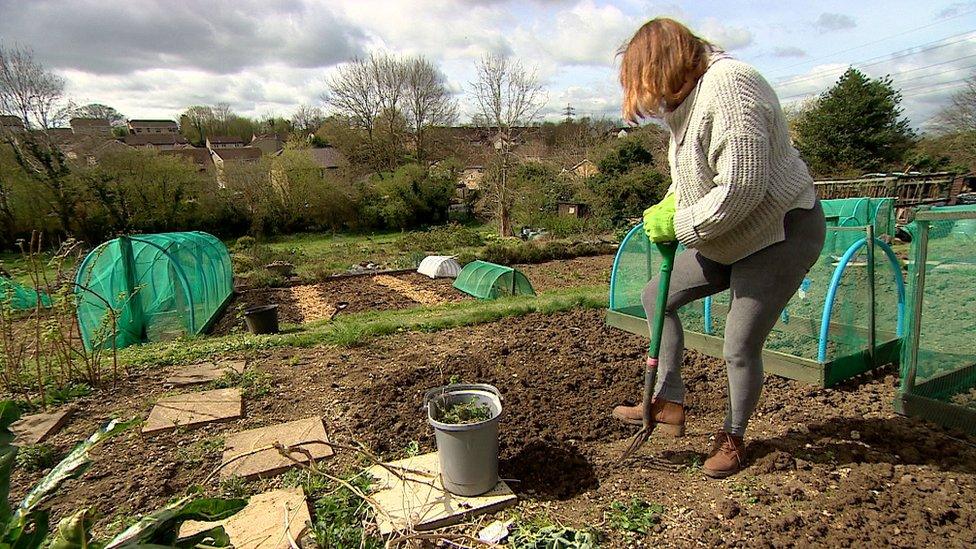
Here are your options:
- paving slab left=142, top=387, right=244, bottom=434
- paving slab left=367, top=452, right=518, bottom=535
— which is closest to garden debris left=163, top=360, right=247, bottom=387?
paving slab left=142, top=387, right=244, bottom=434

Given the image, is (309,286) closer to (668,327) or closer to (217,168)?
(668,327)

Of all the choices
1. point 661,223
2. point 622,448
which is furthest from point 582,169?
point 661,223

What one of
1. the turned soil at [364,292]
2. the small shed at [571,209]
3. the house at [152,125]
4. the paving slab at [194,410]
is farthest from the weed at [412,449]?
the house at [152,125]

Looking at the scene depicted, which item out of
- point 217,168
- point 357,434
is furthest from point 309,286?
point 217,168

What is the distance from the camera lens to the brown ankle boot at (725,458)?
224 cm

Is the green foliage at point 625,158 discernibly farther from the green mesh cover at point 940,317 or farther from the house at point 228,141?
the house at point 228,141

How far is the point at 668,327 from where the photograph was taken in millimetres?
2404

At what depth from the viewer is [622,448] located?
2609 mm

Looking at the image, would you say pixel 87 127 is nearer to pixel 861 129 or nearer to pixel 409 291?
pixel 409 291

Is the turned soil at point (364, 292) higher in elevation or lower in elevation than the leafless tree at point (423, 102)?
lower

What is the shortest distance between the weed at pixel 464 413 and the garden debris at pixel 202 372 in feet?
8.20

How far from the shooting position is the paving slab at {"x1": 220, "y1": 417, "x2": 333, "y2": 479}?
8.57 feet

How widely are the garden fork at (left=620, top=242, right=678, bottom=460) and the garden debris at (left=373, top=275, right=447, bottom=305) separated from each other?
8294 millimetres

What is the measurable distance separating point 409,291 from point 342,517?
10089mm
